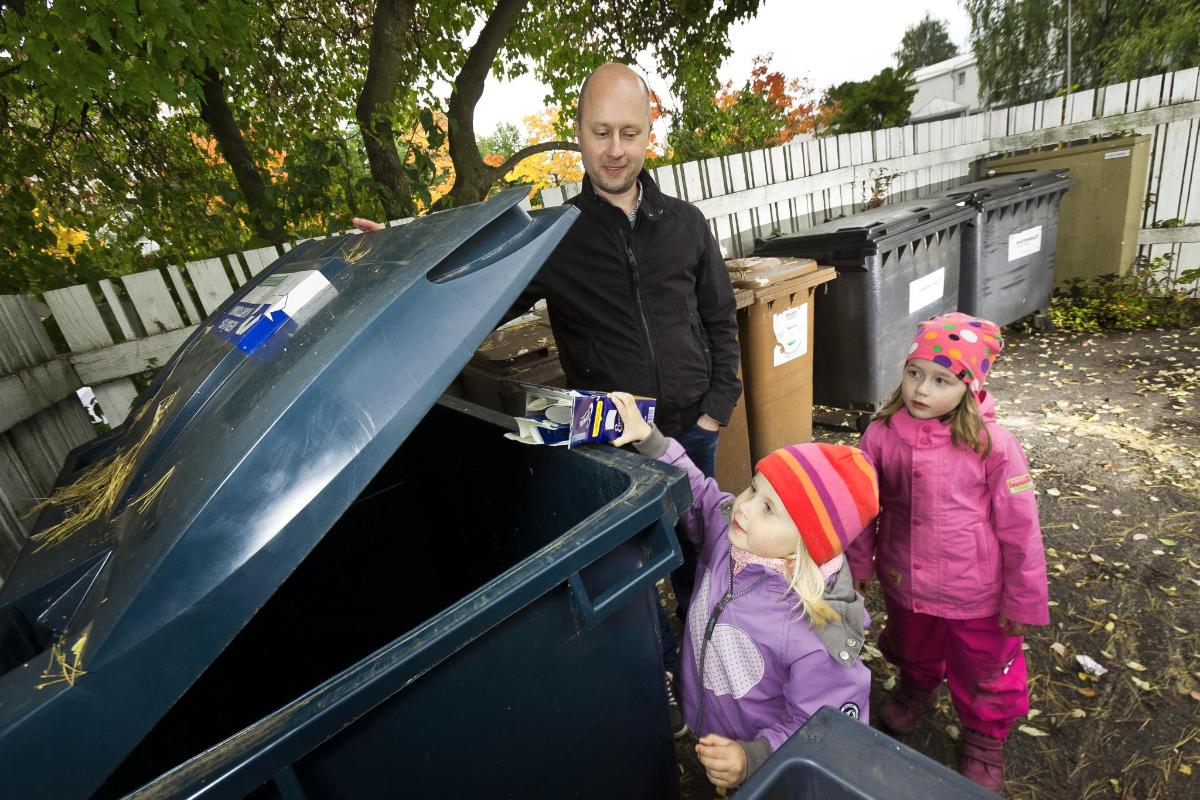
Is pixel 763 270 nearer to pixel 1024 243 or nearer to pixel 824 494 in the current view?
pixel 824 494

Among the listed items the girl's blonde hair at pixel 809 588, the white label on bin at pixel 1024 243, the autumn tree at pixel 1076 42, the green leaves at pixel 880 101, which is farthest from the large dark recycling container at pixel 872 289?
the autumn tree at pixel 1076 42

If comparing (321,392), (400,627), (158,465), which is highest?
(321,392)

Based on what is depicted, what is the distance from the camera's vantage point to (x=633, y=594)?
105 cm

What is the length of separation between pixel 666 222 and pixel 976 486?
138 cm

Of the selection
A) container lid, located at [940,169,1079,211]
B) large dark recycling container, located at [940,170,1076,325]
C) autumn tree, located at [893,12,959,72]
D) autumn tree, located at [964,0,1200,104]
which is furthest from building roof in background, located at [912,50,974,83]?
large dark recycling container, located at [940,170,1076,325]

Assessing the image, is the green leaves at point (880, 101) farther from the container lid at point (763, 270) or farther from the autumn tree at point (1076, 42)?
the container lid at point (763, 270)

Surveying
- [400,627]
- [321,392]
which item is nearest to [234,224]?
[400,627]

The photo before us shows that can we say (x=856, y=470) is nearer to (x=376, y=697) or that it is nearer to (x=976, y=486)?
(x=976, y=486)

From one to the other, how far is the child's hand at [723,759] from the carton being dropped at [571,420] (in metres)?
0.74

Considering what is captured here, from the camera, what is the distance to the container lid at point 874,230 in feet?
11.8

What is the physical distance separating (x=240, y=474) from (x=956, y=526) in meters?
1.89

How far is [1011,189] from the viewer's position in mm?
4715

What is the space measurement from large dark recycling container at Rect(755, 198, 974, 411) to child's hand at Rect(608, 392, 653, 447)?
2706mm

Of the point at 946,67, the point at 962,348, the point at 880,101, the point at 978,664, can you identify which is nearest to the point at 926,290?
the point at 962,348
